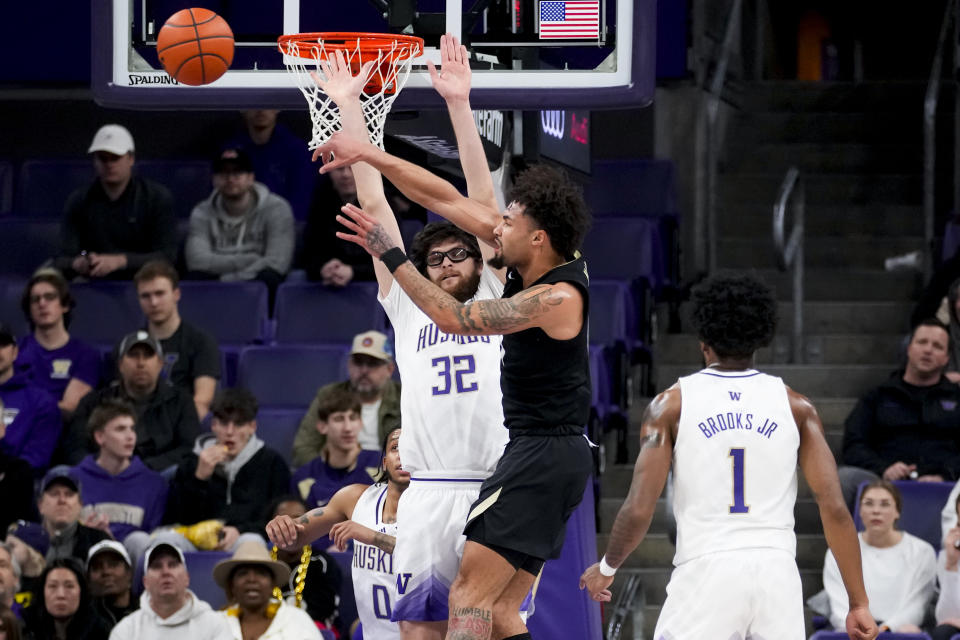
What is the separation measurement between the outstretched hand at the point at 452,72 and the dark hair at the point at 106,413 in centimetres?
347

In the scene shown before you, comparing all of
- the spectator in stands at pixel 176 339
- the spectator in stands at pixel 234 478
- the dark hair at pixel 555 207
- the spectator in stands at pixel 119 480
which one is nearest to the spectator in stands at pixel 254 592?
the spectator in stands at pixel 234 478

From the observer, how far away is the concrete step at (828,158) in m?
13.1

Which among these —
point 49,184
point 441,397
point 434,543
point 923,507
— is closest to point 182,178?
point 49,184

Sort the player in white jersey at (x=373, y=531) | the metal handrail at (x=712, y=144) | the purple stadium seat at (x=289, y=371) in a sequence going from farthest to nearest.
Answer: the metal handrail at (x=712, y=144) → the purple stadium seat at (x=289, y=371) → the player in white jersey at (x=373, y=531)

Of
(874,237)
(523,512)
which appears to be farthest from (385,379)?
(874,237)

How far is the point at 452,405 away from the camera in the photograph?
18.3 ft

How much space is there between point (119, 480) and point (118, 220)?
2418 millimetres

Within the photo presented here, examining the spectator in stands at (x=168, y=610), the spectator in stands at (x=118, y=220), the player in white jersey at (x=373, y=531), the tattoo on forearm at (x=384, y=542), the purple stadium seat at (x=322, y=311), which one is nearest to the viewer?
the tattoo on forearm at (x=384, y=542)

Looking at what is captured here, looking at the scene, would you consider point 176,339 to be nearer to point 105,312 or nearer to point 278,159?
point 105,312

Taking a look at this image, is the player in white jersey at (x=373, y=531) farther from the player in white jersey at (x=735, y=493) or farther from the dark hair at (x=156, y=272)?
the dark hair at (x=156, y=272)

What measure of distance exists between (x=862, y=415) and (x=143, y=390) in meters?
4.01

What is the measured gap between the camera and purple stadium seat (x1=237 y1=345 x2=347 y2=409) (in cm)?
980

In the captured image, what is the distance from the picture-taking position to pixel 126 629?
25.5 ft

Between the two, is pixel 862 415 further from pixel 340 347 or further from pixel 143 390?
pixel 143 390
